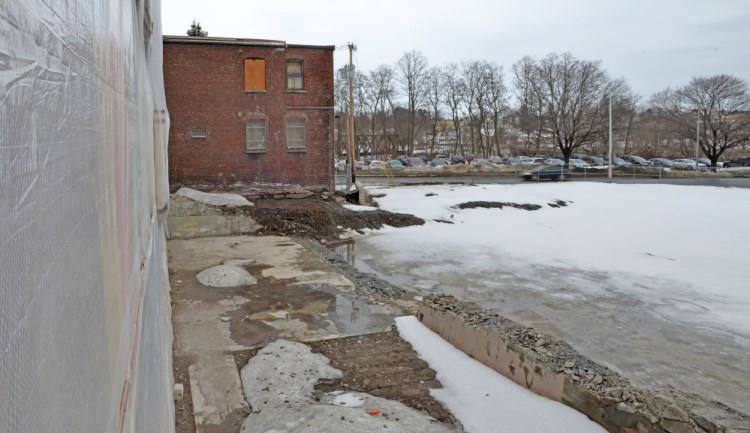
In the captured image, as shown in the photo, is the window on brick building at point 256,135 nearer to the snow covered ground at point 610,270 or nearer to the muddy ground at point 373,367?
the snow covered ground at point 610,270

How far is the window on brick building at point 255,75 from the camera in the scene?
2595 centimetres

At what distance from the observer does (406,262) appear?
1669 centimetres

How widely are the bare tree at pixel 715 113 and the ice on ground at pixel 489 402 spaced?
57.7m

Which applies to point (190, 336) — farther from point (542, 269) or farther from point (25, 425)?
point (542, 269)

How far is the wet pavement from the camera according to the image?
27.9ft

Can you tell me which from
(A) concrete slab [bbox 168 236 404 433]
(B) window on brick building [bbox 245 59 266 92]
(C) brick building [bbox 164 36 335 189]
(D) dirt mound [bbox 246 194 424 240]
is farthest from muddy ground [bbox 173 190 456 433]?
(B) window on brick building [bbox 245 59 266 92]

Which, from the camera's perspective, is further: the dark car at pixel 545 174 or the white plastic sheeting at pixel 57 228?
the dark car at pixel 545 174

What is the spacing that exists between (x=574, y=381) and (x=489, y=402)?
0.96 metres

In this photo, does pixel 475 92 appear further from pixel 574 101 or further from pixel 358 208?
pixel 358 208

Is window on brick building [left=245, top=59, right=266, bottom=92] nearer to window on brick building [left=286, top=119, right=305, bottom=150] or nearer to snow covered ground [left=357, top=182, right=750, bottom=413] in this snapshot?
window on brick building [left=286, top=119, right=305, bottom=150]

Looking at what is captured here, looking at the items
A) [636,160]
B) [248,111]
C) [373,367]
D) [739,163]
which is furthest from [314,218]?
[636,160]

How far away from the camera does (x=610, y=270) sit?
16.0m

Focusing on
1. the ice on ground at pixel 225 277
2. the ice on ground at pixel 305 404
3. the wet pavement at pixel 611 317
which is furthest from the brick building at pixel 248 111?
the ice on ground at pixel 305 404

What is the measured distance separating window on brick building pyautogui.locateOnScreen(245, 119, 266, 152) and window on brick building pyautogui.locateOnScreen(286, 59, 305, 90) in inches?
90.9
